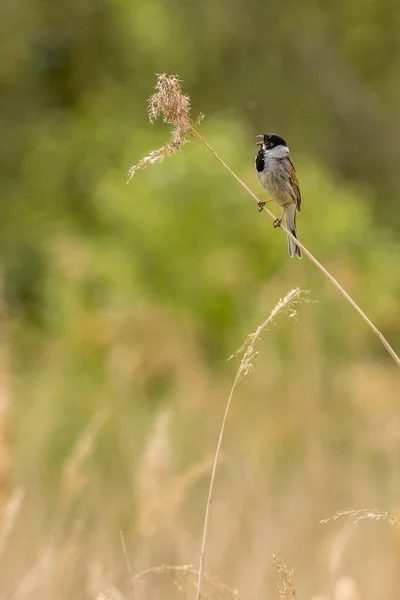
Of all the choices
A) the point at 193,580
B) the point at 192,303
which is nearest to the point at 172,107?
the point at 193,580

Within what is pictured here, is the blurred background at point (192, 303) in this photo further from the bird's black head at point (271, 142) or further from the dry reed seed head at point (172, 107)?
the bird's black head at point (271, 142)

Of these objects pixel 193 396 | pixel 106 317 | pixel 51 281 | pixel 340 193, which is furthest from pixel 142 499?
pixel 340 193

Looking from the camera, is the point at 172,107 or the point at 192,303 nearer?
the point at 172,107

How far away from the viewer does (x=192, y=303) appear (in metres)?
10.0

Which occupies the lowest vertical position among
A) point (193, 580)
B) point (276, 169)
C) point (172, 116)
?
point (193, 580)

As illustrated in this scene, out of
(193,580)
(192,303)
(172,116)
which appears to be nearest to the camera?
(172,116)

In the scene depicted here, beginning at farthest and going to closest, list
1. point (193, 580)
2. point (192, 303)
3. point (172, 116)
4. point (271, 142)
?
point (192, 303), point (271, 142), point (193, 580), point (172, 116)

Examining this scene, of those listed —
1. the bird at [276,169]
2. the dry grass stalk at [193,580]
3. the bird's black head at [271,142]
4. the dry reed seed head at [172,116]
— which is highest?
the bird's black head at [271,142]

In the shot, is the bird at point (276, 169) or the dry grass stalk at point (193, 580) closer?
the dry grass stalk at point (193, 580)

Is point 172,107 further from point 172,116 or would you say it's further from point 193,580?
point 193,580

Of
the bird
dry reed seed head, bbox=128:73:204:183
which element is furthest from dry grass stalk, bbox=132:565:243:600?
the bird

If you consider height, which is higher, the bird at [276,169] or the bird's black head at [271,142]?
the bird's black head at [271,142]

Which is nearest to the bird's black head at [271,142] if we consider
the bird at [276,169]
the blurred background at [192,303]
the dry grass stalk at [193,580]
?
the bird at [276,169]

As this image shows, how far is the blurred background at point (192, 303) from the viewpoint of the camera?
3.55 metres
